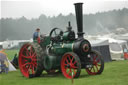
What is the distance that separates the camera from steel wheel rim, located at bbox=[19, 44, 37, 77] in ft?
27.0

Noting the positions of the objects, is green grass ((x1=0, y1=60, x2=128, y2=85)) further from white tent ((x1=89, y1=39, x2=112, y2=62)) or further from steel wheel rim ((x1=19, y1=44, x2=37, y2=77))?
white tent ((x1=89, y1=39, x2=112, y2=62))

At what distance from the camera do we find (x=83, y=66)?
7512mm

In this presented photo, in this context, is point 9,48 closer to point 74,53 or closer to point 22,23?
point 22,23

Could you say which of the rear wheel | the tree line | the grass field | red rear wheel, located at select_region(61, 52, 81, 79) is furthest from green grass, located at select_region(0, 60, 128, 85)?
the tree line

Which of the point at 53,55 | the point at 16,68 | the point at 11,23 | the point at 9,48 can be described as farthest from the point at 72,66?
the point at 11,23

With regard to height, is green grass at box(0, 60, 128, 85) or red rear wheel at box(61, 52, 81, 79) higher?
red rear wheel at box(61, 52, 81, 79)

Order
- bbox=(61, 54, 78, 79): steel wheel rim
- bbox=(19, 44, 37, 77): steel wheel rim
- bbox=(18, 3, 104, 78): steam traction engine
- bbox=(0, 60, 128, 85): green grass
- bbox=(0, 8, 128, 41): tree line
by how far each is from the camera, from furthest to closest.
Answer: bbox=(0, 8, 128, 41): tree line
bbox=(19, 44, 37, 77): steel wheel rim
bbox=(18, 3, 104, 78): steam traction engine
bbox=(61, 54, 78, 79): steel wheel rim
bbox=(0, 60, 128, 85): green grass

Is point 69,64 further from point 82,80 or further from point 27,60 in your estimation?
point 27,60

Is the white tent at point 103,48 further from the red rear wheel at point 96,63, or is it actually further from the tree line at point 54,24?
the tree line at point 54,24

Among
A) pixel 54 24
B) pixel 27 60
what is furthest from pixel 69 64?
pixel 54 24

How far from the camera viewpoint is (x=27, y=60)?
8719 mm

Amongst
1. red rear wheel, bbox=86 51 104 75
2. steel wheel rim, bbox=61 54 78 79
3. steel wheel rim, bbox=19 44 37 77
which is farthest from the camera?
steel wheel rim, bbox=19 44 37 77

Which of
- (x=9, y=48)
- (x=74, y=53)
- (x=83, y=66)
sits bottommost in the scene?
(x=9, y=48)

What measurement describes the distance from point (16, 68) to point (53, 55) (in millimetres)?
4441
